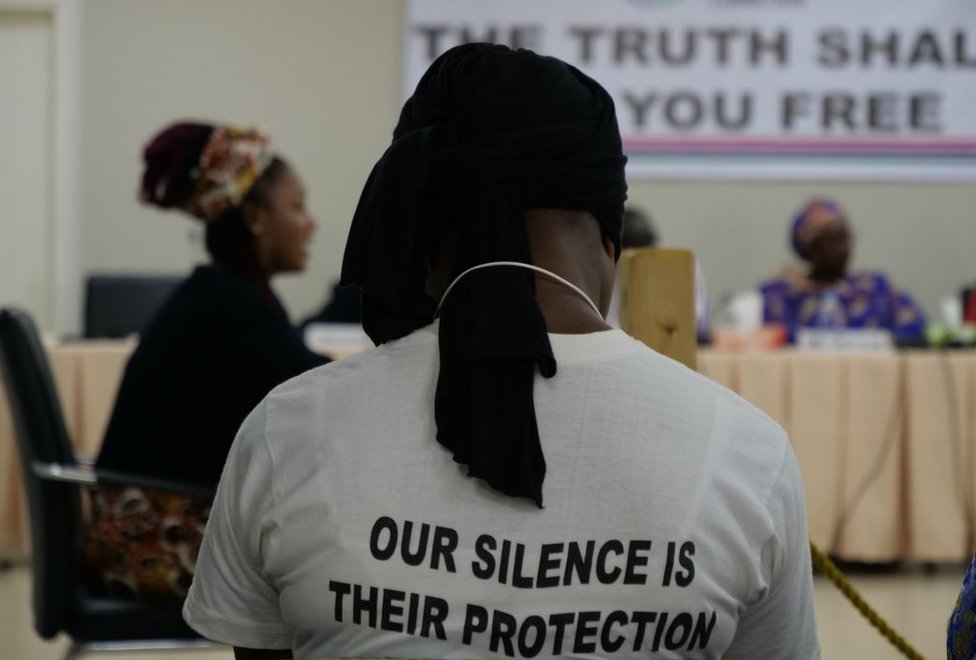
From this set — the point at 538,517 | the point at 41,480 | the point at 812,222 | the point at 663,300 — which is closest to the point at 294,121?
the point at 812,222

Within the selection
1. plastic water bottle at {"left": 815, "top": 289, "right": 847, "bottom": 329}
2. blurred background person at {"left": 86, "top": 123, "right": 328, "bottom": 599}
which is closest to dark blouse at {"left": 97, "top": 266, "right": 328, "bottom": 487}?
blurred background person at {"left": 86, "top": 123, "right": 328, "bottom": 599}

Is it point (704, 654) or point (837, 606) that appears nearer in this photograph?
point (704, 654)

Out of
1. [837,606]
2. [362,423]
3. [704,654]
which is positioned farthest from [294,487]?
[837,606]

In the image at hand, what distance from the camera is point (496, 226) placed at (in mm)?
1029

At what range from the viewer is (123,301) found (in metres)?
5.55

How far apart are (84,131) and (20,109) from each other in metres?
0.30

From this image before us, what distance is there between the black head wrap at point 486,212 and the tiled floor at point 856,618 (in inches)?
100

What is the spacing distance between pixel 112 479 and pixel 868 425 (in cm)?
271

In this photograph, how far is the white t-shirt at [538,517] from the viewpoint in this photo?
3.25ft

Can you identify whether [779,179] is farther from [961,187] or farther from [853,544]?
[853,544]

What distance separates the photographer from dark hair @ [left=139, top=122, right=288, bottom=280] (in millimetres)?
2562

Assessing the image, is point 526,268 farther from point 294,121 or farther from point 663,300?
point 294,121

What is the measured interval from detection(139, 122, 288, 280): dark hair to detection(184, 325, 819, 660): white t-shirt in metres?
1.53

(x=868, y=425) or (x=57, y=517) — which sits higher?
(x=57, y=517)
